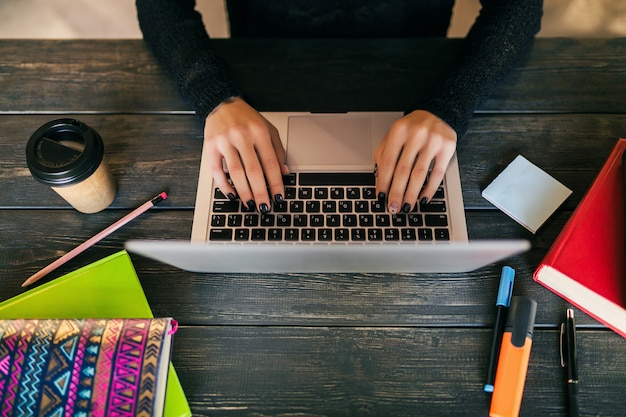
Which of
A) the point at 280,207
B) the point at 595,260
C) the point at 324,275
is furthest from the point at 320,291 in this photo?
the point at 595,260

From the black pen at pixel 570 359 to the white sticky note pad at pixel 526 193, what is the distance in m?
0.13

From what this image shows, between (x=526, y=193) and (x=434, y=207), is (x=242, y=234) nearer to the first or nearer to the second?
(x=434, y=207)

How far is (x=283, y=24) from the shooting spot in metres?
0.97

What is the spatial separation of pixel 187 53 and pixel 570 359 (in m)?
→ 0.69

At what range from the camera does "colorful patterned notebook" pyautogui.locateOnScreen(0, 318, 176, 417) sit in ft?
1.65

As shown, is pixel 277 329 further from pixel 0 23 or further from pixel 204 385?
pixel 0 23

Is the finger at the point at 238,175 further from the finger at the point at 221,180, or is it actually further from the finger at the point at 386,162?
the finger at the point at 386,162

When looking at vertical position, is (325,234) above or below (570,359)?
above

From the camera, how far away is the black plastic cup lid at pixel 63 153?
60 centimetres

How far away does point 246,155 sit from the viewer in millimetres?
694

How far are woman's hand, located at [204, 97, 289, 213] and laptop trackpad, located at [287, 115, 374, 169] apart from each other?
0.09 ft

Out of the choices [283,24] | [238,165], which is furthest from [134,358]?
[283,24]

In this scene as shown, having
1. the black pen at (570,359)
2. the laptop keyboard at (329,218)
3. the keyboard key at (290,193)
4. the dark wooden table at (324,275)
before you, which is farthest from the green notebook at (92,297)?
the black pen at (570,359)

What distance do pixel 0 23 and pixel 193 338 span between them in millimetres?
1629
